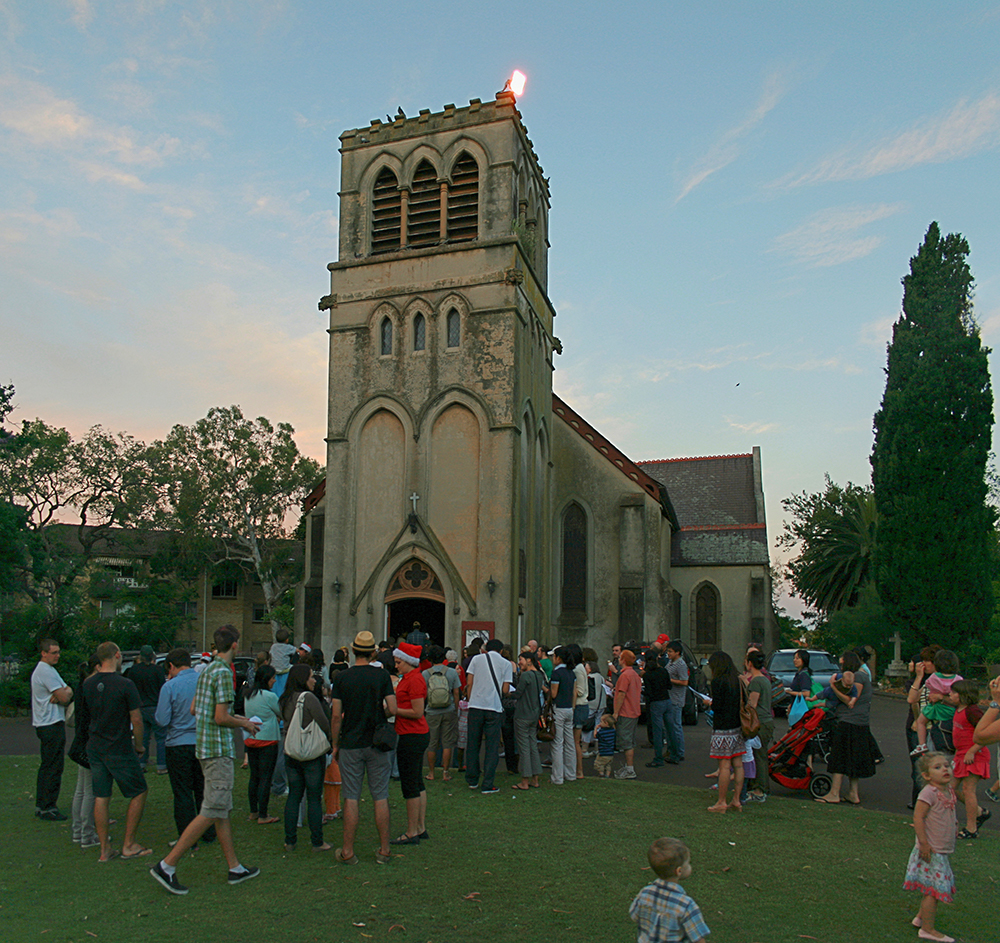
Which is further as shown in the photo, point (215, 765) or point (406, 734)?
point (406, 734)

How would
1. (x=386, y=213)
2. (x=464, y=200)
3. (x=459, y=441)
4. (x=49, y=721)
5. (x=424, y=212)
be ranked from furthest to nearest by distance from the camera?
(x=386, y=213)
(x=424, y=212)
(x=464, y=200)
(x=459, y=441)
(x=49, y=721)

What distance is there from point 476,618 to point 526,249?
11.2 metres

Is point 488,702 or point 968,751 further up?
point 488,702

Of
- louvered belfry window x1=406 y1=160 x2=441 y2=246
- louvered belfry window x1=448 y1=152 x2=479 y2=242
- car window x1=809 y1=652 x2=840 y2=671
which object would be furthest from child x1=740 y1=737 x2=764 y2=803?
louvered belfry window x1=406 y1=160 x2=441 y2=246

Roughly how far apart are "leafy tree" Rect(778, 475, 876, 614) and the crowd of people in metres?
31.0

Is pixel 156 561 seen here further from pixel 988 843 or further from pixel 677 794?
pixel 988 843

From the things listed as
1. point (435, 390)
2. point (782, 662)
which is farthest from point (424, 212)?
point (782, 662)

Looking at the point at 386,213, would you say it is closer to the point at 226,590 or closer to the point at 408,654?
the point at 408,654

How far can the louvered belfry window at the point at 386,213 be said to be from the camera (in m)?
25.4

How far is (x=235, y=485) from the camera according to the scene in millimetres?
42750

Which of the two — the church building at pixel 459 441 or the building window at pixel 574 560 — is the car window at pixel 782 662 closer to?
the church building at pixel 459 441

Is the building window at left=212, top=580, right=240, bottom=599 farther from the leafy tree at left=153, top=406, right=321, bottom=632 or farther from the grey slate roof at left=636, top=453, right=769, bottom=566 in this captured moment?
the grey slate roof at left=636, top=453, right=769, bottom=566

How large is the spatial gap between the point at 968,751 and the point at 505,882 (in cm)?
462

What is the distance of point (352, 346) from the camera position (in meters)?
24.8
